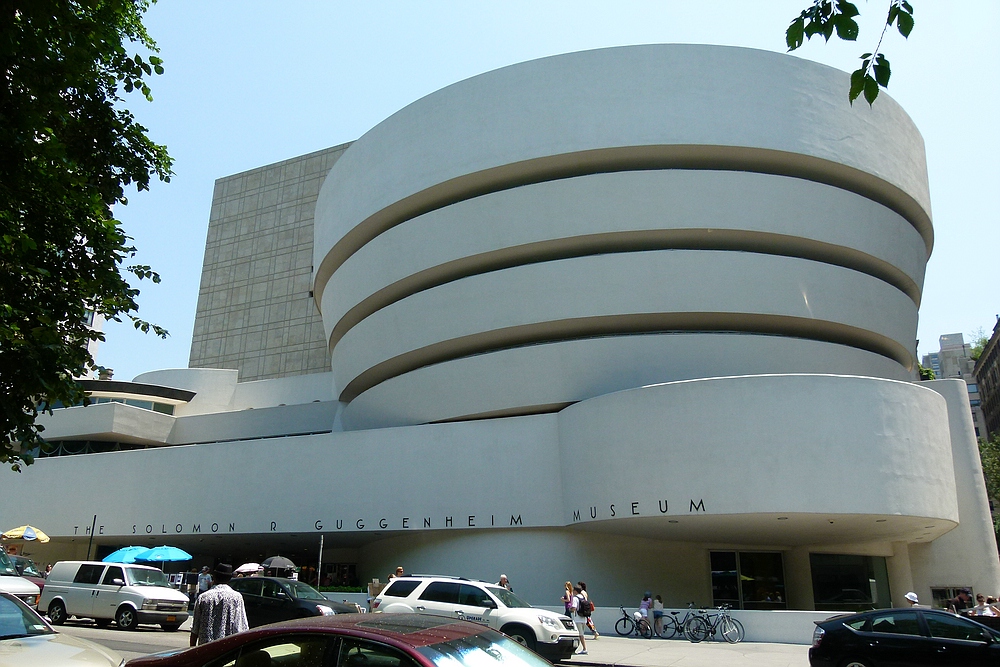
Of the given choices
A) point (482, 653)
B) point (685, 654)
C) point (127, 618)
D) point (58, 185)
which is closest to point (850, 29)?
point (482, 653)

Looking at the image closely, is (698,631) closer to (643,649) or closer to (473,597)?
(643,649)

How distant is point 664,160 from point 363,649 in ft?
87.5

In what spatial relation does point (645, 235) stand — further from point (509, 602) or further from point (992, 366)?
point (992, 366)

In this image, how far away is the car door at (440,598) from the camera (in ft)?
51.6

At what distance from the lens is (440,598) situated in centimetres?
1609

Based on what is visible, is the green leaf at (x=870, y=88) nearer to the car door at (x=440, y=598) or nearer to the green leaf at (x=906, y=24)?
the green leaf at (x=906, y=24)

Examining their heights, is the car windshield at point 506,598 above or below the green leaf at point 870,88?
below

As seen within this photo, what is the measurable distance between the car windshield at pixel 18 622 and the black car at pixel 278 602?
7.76 metres

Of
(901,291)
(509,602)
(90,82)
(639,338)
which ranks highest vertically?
(901,291)

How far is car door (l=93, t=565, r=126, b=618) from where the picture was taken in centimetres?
1981

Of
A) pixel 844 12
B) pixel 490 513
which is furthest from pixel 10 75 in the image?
pixel 490 513

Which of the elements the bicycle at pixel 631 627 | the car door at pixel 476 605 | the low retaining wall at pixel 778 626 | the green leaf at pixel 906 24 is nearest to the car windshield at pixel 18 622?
the car door at pixel 476 605

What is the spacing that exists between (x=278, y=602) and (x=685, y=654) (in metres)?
9.26

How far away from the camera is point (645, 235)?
1109 inches
